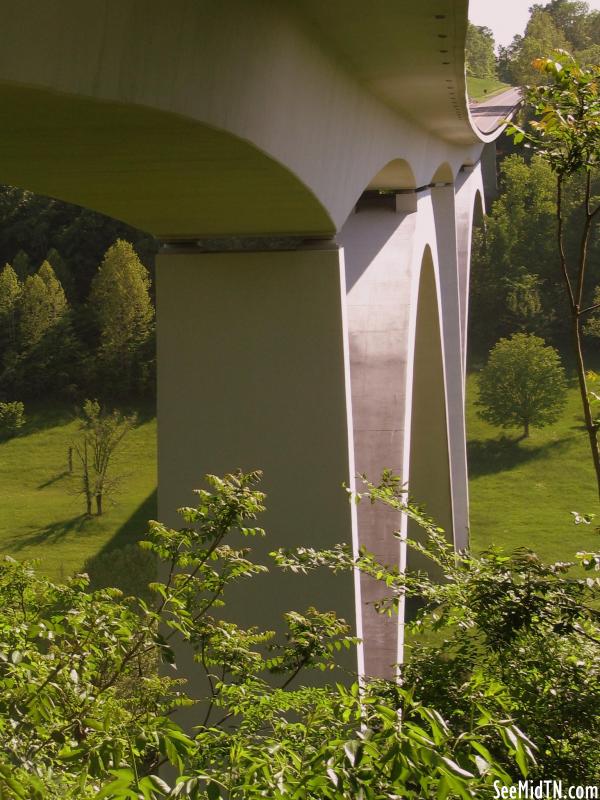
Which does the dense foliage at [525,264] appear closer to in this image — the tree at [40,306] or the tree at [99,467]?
the tree at [99,467]

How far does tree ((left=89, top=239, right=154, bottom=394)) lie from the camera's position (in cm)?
4456

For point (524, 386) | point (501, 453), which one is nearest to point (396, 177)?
point (524, 386)

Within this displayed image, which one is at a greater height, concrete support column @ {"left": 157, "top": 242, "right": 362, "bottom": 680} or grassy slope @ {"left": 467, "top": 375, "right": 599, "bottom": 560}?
concrete support column @ {"left": 157, "top": 242, "right": 362, "bottom": 680}

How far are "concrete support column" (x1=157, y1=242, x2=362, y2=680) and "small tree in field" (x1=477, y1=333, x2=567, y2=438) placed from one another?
26.7m

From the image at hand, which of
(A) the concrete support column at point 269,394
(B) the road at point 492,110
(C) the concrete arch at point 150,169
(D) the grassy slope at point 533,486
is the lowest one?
(D) the grassy slope at point 533,486

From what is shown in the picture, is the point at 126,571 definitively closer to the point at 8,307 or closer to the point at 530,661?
the point at 530,661

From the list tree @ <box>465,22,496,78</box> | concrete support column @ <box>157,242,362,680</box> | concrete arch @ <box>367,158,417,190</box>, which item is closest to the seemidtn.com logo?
concrete support column @ <box>157,242,362,680</box>

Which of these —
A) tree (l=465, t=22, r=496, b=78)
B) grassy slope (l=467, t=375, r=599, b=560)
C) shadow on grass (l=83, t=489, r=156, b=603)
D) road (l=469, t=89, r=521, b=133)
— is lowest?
shadow on grass (l=83, t=489, r=156, b=603)

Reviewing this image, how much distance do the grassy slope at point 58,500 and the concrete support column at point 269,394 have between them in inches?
735

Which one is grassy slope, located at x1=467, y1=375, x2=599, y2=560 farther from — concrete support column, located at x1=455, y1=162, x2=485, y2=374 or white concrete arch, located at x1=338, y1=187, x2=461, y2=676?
white concrete arch, located at x1=338, y1=187, x2=461, y2=676

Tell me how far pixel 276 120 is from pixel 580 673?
339 cm

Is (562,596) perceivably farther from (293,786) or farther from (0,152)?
(0,152)

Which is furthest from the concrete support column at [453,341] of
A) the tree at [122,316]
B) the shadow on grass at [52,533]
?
the tree at [122,316]

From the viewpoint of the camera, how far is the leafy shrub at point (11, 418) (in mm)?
41719
